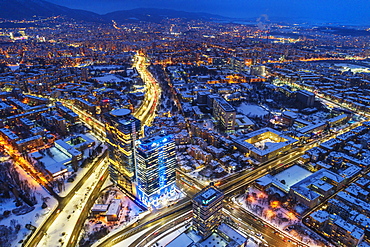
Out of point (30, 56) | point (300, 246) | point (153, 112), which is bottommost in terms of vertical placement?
point (300, 246)

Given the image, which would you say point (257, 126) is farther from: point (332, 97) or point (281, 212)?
point (332, 97)

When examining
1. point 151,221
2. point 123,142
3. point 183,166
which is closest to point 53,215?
point 151,221

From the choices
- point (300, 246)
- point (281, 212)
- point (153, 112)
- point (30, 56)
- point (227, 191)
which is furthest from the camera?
point (30, 56)

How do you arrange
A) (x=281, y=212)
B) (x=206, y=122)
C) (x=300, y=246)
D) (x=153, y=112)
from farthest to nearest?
(x=153, y=112) → (x=206, y=122) → (x=281, y=212) → (x=300, y=246)

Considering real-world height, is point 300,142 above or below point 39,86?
below

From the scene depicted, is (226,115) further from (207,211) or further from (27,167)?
(27,167)

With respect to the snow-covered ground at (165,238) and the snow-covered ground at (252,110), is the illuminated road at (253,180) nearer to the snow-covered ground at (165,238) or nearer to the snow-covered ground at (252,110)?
the snow-covered ground at (165,238)

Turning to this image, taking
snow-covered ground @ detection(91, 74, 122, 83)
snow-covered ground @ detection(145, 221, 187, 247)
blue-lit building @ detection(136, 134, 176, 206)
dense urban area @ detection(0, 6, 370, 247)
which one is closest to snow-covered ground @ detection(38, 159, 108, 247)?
dense urban area @ detection(0, 6, 370, 247)

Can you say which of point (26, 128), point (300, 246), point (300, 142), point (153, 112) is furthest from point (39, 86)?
point (300, 246)
